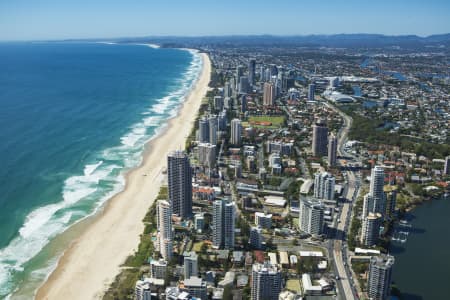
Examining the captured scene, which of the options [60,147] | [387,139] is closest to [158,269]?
[60,147]

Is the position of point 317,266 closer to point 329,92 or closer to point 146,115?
point 146,115

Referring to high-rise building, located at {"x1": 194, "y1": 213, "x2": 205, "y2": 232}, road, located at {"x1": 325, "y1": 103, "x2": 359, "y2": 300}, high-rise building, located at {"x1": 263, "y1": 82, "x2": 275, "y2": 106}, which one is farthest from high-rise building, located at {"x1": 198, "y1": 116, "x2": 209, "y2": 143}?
high-rise building, located at {"x1": 263, "y1": 82, "x2": 275, "y2": 106}

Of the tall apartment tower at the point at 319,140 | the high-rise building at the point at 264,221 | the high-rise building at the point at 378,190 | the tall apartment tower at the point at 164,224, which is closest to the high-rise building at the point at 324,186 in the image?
the high-rise building at the point at 378,190

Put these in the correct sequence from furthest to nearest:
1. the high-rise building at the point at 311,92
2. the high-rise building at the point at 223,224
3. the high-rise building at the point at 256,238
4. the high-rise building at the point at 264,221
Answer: the high-rise building at the point at 311,92, the high-rise building at the point at 264,221, the high-rise building at the point at 256,238, the high-rise building at the point at 223,224

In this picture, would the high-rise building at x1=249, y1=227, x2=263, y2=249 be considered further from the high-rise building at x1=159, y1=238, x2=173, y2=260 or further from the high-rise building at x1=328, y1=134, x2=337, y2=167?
the high-rise building at x1=328, y1=134, x2=337, y2=167

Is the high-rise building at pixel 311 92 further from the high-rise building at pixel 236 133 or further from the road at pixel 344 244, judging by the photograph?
the road at pixel 344 244
